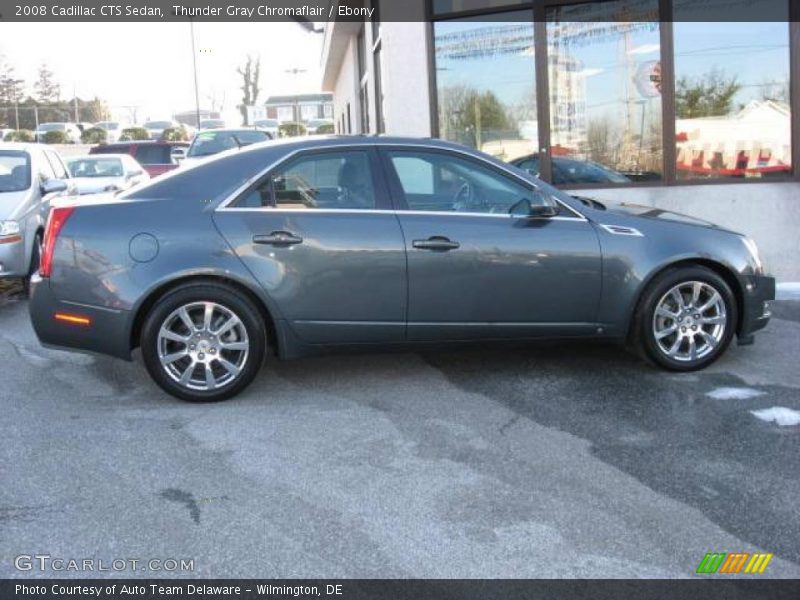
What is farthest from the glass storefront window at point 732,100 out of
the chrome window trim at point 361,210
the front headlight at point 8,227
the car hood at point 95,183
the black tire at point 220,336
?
the car hood at point 95,183

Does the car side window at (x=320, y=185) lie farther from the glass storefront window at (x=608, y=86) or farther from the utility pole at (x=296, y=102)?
the utility pole at (x=296, y=102)

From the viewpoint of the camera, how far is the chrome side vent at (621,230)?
5.67 metres

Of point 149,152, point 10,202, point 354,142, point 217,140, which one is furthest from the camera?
point 149,152

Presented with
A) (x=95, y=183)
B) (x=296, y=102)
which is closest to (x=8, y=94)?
(x=296, y=102)

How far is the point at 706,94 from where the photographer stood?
9.92 meters

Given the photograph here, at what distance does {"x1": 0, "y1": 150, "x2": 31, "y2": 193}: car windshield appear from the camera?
31.4ft

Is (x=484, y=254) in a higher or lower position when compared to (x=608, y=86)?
lower

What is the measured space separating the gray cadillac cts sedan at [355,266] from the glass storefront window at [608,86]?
14.7 feet

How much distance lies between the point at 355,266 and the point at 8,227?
4928 millimetres

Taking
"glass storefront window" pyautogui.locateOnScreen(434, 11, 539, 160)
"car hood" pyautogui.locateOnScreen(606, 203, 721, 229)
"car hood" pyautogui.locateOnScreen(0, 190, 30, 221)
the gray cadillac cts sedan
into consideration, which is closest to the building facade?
"glass storefront window" pyautogui.locateOnScreen(434, 11, 539, 160)

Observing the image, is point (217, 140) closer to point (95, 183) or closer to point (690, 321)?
point (95, 183)

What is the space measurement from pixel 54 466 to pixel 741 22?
855cm
